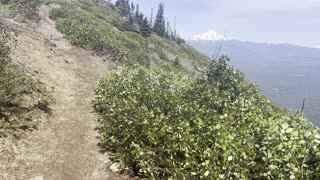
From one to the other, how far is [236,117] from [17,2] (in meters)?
40.0

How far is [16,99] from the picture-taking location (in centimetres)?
1734

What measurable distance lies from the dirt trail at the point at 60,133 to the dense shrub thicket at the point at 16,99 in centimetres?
69

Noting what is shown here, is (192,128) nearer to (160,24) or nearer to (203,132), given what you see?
(203,132)

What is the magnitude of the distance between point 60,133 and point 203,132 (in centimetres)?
846

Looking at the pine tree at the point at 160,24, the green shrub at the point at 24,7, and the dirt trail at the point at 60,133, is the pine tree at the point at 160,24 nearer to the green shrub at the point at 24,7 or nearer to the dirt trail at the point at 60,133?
the green shrub at the point at 24,7

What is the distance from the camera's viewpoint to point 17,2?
44906 mm

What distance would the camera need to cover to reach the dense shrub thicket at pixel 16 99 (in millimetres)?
15656

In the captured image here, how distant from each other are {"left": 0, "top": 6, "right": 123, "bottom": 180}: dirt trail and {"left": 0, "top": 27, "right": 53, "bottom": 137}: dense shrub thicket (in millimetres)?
686

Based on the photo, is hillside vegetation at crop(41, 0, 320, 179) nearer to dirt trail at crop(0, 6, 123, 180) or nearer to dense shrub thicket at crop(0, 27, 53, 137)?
dirt trail at crop(0, 6, 123, 180)

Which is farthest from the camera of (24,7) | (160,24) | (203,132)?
(160,24)

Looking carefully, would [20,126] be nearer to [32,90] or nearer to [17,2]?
[32,90]

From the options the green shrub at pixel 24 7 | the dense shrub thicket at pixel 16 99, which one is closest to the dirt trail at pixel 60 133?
the dense shrub thicket at pixel 16 99

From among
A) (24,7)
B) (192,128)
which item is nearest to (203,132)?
(192,128)

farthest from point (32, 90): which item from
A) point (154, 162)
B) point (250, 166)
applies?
point (250, 166)
